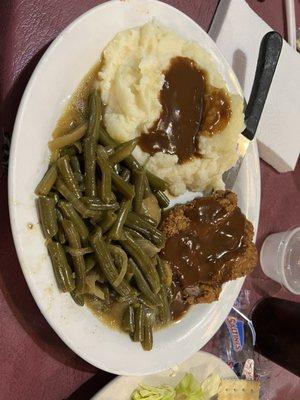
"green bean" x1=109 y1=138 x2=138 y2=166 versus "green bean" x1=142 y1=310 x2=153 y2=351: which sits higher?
"green bean" x1=109 y1=138 x2=138 y2=166

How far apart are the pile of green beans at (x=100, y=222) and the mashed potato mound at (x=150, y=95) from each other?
0.08 m

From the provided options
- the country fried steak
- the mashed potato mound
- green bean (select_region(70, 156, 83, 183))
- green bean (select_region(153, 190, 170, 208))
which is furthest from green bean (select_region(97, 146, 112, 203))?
the country fried steak

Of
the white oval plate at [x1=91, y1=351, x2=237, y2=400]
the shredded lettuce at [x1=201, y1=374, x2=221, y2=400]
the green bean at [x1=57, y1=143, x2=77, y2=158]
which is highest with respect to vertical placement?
the green bean at [x1=57, y1=143, x2=77, y2=158]

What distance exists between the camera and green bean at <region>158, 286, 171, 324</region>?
115 inches

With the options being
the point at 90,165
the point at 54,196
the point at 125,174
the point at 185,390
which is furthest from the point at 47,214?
the point at 185,390

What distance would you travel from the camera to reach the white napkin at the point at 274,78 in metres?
3.64

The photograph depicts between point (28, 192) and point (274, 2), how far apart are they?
2963 mm

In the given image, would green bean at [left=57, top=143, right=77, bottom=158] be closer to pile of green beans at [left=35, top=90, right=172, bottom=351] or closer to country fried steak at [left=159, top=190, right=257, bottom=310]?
pile of green beans at [left=35, top=90, right=172, bottom=351]

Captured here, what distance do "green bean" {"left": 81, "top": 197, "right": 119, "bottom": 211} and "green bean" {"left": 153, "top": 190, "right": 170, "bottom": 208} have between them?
1.39ft

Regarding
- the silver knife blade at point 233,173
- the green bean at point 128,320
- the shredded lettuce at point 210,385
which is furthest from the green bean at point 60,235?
the shredded lettuce at point 210,385

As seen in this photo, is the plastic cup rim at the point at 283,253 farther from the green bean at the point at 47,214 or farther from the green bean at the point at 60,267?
the green bean at the point at 47,214

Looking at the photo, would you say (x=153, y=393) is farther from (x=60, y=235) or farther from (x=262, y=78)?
(x=262, y=78)

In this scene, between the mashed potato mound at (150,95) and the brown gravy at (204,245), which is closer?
the mashed potato mound at (150,95)

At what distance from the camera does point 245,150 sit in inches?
139
